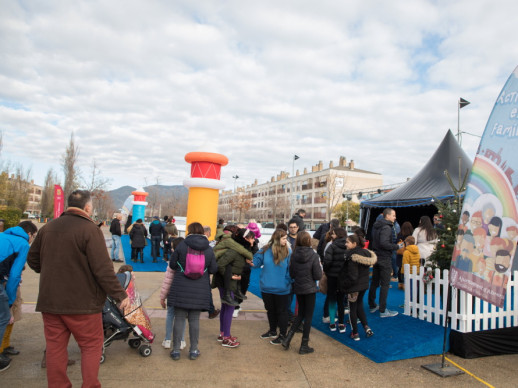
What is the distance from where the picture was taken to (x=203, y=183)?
38.2ft

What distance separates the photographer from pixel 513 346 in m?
5.07

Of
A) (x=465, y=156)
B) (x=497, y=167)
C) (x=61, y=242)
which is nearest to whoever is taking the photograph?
(x=61, y=242)

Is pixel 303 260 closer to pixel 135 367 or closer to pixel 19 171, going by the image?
pixel 135 367

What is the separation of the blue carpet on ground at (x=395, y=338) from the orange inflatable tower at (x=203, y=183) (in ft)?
20.9

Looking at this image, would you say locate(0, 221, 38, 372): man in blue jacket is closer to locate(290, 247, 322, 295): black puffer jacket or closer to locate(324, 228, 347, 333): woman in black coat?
locate(290, 247, 322, 295): black puffer jacket

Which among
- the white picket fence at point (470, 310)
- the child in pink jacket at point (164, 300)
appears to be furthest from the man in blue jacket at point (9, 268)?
the white picket fence at point (470, 310)

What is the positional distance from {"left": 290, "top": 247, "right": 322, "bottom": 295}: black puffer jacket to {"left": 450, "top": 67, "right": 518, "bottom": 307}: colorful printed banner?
1639 millimetres

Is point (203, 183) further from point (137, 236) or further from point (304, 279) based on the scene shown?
point (304, 279)

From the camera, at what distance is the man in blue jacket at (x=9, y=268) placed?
3.80m

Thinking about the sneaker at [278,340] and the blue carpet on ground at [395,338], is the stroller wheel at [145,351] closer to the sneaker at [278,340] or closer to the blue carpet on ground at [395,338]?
the sneaker at [278,340]

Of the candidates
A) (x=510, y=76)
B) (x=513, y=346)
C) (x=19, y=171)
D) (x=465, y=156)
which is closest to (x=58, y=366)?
(x=510, y=76)

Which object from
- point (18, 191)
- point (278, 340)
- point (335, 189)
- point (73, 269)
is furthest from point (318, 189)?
point (73, 269)

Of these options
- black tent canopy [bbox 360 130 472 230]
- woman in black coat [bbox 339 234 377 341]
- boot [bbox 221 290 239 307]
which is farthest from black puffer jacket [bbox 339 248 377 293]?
black tent canopy [bbox 360 130 472 230]

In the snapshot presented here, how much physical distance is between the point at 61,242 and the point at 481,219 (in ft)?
13.0
